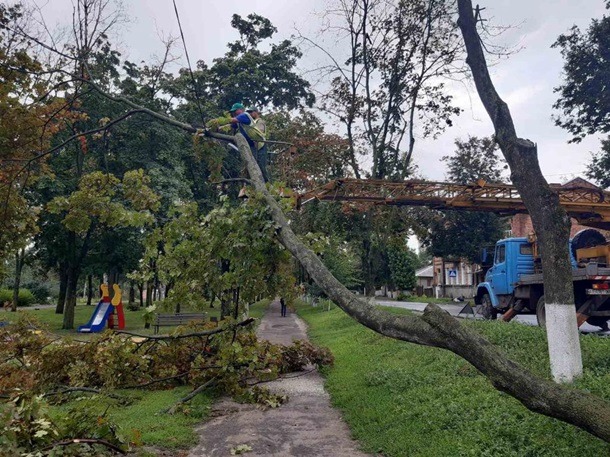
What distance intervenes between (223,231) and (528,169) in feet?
13.2

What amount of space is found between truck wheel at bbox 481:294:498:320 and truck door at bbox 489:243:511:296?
26.3 inches

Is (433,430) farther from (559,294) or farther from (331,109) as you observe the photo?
(331,109)

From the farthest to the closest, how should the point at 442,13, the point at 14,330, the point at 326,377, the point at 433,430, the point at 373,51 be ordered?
the point at 373,51, the point at 442,13, the point at 326,377, the point at 14,330, the point at 433,430

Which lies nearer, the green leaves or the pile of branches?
the green leaves

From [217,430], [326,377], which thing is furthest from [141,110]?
[326,377]

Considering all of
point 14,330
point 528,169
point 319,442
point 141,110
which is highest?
point 141,110

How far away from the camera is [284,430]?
21.4 ft

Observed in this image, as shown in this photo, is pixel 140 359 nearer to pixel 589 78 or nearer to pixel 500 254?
pixel 500 254

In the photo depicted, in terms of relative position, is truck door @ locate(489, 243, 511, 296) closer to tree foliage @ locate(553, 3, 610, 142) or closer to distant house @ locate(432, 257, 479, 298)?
tree foliage @ locate(553, 3, 610, 142)

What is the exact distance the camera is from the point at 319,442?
605 centimetres

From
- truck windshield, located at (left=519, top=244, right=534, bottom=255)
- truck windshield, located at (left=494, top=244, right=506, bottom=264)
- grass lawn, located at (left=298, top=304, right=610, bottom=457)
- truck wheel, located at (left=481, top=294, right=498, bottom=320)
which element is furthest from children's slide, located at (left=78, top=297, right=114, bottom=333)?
truck windshield, located at (left=519, top=244, right=534, bottom=255)

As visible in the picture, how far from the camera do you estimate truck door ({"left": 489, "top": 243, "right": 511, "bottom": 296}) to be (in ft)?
44.6

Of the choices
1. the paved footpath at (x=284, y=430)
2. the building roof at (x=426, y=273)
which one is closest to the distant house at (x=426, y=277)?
the building roof at (x=426, y=273)

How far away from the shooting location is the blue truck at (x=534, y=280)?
1030 centimetres
